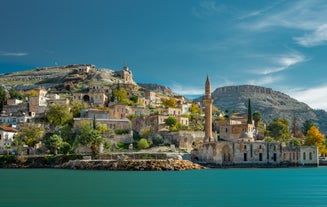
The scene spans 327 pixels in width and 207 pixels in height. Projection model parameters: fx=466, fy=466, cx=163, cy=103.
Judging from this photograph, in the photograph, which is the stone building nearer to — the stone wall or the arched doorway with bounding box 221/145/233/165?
the stone wall

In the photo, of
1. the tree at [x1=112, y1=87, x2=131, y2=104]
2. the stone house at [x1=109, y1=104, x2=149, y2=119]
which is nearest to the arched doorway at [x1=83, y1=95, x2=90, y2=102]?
the tree at [x1=112, y1=87, x2=131, y2=104]

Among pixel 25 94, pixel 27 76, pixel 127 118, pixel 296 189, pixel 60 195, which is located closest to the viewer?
pixel 60 195

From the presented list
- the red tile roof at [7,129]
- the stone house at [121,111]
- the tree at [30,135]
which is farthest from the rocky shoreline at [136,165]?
the stone house at [121,111]

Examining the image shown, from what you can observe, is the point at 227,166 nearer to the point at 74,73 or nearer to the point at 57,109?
the point at 57,109

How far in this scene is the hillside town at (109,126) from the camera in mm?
66250

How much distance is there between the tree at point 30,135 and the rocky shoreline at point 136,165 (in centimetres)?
943

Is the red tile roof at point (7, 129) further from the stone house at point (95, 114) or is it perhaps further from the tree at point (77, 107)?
the stone house at point (95, 114)

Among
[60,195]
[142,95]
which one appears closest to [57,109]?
[142,95]

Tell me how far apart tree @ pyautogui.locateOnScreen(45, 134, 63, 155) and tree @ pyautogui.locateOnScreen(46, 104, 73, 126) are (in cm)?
725

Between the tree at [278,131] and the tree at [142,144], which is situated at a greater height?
the tree at [278,131]

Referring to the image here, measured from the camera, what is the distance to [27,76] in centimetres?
12775

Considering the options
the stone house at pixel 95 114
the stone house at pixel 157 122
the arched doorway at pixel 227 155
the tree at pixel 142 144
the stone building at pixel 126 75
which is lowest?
the arched doorway at pixel 227 155

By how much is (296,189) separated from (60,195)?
1758 centimetres

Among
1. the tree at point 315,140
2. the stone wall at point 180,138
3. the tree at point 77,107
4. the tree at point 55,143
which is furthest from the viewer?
the tree at point 77,107
